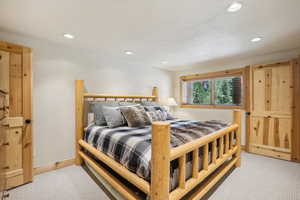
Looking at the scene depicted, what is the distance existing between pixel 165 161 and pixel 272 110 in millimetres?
3002

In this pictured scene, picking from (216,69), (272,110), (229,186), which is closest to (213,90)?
(216,69)

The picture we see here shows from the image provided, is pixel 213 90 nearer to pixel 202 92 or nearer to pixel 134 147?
pixel 202 92

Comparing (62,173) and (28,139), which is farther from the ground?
(28,139)

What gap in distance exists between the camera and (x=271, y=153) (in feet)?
9.32

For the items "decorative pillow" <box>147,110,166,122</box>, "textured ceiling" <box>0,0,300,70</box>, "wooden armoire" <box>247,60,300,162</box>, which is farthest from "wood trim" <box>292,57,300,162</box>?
"decorative pillow" <box>147,110,166,122</box>

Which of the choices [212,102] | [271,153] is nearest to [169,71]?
[212,102]

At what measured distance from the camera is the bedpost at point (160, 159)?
1034 mm

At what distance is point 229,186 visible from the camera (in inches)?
73.7

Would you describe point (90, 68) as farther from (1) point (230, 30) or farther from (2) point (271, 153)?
(2) point (271, 153)

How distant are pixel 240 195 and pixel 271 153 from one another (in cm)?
Answer: 178

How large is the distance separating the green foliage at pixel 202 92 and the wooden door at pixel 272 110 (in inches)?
43.4

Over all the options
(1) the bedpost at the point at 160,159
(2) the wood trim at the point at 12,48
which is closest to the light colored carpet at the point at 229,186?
(1) the bedpost at the point at 160,159

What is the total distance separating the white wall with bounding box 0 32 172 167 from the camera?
220cm

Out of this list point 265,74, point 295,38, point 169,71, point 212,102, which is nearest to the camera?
point 295,38
